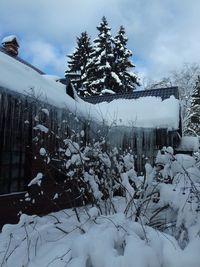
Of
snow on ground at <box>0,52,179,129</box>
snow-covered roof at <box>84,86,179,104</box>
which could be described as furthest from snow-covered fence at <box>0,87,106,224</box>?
snow-covered roof at <box>84,86,179,104</box>

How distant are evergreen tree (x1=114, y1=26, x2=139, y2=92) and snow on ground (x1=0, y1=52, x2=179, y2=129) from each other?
43.6ft

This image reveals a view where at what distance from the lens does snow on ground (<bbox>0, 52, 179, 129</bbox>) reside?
686 cm

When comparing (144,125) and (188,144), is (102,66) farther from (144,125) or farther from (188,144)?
(144,125)

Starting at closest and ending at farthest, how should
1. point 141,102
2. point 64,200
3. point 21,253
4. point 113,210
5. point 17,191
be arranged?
point 21,253 → point 113,210 → point 17,191 → point 64,200 → point 141,102

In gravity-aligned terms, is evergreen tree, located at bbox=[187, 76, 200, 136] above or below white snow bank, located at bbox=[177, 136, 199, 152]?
above

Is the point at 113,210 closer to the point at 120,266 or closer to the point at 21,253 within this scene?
the point at 21,253

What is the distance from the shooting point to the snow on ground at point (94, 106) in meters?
6.86

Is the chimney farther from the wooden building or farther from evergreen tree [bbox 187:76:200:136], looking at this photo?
evergreen tree [bbox 187:76:200:136]

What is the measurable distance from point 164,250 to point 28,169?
549cm

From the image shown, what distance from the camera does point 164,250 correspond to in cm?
298

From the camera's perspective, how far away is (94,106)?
465 inches

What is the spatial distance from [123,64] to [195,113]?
7151mm

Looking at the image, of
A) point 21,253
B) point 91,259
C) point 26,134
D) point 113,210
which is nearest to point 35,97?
point 26,134

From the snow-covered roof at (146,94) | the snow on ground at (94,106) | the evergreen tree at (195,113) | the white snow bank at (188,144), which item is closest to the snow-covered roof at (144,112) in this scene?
the snow on ground at (94,106)
